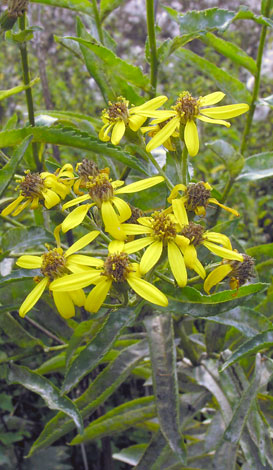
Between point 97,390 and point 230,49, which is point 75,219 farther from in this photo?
point 230,49

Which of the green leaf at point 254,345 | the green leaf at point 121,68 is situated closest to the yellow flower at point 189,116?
the green leaf at point 121,68

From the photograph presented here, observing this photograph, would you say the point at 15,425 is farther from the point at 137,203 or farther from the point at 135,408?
the point at 137,203

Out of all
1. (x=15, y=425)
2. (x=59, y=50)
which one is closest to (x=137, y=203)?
(x=15, y=425)

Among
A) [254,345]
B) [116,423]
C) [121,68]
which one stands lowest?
[116,423]

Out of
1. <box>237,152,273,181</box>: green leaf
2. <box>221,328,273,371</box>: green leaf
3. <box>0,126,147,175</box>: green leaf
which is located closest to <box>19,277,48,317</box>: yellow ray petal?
<box>0,126,147,175</box>: green leaf

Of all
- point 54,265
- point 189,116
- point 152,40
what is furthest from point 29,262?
point 152,40

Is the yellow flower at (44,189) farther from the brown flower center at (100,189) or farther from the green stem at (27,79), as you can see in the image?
the green stem at (27,79)
